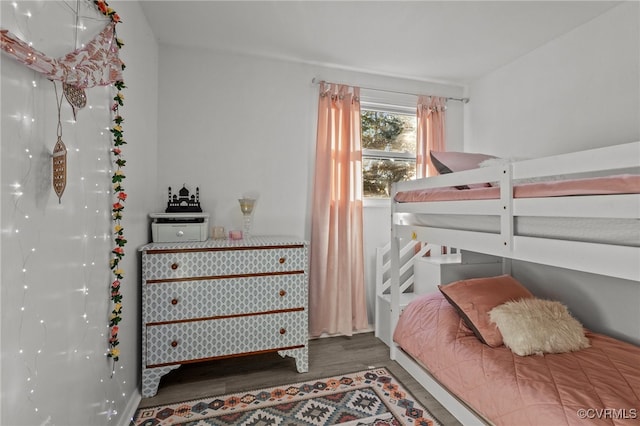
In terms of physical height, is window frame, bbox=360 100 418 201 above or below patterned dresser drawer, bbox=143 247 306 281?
above

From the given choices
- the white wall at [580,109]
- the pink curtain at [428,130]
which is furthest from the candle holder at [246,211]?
the white wall at [580,109]

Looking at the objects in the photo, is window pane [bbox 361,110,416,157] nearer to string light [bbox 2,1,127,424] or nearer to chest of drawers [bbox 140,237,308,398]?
chest of drawers [bbox 140,237,308,398]

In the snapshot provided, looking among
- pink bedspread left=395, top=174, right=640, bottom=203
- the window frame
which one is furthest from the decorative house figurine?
pink bedspread left=395, top=174, right=640, bottom=203

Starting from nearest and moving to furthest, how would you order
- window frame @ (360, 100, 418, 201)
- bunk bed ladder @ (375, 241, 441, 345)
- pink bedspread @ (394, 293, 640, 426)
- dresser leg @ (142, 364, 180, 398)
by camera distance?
pink bedspread @ (394, 293, 640, 426), dresser leg @ (142, 364, 180, 398), bunk bed ladder @ (375, 241, 441, 345), window frame @ (360, 100, 418, 201)

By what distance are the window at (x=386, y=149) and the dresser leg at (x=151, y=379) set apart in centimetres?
225

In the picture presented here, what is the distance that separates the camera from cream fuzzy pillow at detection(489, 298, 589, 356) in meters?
1.68

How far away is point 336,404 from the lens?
1917 millimetres

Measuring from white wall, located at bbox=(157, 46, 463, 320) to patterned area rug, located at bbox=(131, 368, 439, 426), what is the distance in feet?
4.20

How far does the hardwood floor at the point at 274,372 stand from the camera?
79.7 inches

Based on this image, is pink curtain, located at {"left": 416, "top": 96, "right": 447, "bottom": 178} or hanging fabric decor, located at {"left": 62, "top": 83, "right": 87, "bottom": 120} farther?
pink curtain, located at {"left": 416, "top": 96, "right": 447, "bottom": 178}

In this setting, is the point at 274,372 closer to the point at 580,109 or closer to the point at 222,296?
the point at 222,296

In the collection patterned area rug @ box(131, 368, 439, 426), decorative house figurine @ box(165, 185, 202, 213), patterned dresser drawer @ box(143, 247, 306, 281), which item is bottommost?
patterned area rug @ box(131, 368, 439, 426)

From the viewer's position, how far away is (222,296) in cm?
214

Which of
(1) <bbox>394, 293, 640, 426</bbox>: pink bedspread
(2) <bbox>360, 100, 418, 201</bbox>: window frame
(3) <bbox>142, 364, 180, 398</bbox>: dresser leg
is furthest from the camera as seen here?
(2) <bbox>360, 100, 418, 201</bbox>: window frame
